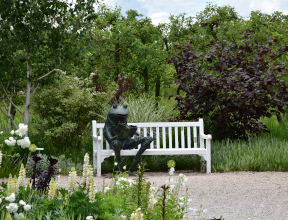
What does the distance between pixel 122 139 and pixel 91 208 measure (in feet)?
11.8

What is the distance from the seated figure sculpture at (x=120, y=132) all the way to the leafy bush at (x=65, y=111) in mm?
1305

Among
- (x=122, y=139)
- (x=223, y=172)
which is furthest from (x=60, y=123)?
(x=223, y=172)

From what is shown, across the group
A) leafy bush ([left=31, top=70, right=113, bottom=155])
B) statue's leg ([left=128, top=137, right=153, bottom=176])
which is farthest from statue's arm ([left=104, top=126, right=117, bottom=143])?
leafy bush ([left=31, top=70, right=113, bottom=155])

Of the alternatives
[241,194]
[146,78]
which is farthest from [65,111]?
[146,78]

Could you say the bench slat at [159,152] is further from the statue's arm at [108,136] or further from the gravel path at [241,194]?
the gravel path at [241,194]

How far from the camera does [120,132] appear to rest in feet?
19.5

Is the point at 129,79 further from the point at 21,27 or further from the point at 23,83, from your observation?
the point at 21,27

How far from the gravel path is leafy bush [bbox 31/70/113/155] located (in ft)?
5.65

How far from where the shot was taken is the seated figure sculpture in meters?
5.87

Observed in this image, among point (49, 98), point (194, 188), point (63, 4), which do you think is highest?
point (63, 4)

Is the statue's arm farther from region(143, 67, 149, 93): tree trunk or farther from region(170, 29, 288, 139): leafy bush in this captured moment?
region(143, 67, 149, 93): tree trunk

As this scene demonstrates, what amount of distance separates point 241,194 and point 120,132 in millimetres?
2229

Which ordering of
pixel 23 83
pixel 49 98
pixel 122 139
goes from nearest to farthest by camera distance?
pixel 122 139 < pixel 49 98 < pixel 23 83

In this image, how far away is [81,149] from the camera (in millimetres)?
7418
